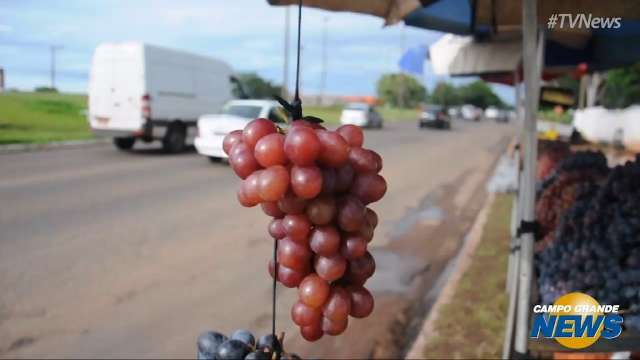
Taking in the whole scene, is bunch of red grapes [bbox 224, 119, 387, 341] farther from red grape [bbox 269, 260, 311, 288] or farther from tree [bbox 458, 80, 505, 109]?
Result: tree [bbox 458, 80, 505, 109]

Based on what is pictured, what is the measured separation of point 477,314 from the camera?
4.64 metres

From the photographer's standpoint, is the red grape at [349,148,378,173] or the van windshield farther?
the van windshield

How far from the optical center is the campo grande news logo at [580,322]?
1.97 m

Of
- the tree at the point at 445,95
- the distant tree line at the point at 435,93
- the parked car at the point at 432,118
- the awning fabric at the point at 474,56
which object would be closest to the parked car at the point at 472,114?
the distant tree line at the point at 435,93

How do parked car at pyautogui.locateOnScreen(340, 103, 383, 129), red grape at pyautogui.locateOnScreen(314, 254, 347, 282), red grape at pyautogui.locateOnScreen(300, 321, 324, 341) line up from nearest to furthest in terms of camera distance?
red grape at pyautogui.locateOnScreen(314, 254, 347, 282), red grape at pyautogui.locateOnScreen(300, 321, 324, 341), parked car at pyautogui.locateOnScreen(340, 103, 383, 129)

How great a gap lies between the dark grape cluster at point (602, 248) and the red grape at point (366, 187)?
142 cm

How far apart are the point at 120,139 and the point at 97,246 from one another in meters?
8.82

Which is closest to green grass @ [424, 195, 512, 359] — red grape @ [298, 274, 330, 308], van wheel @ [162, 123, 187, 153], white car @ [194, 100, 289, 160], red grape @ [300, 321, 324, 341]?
red grape @ [300, 321, 324, 341]

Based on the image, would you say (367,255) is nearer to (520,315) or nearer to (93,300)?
(520,315)

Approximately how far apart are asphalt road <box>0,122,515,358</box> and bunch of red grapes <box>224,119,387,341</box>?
1.84m

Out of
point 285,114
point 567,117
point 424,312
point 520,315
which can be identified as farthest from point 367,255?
point 567,117

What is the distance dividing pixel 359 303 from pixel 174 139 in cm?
1447

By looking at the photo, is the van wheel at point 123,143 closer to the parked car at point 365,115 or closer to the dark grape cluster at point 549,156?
the dark grape cluster at point 549,156

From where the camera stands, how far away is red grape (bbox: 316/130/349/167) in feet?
3.73
